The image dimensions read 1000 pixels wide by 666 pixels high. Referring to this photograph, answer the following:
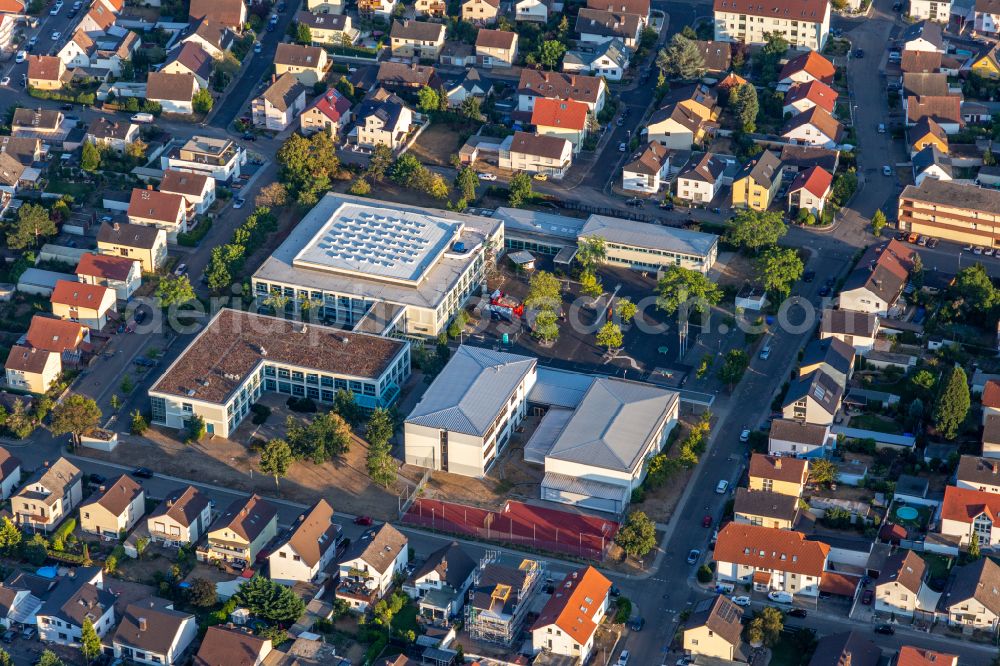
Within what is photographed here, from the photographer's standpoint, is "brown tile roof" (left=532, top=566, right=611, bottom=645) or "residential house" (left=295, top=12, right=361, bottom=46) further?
"residential house" (left=295, top=12, right=361, bottom=46)

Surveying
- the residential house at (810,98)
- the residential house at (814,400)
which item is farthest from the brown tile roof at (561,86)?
the residential house at (814,400)

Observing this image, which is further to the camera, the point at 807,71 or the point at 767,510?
the point at 807,71

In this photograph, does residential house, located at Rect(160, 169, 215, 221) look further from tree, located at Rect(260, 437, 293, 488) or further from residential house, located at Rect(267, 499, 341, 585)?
residential house, located at Rect(267, 499, 341, 585)

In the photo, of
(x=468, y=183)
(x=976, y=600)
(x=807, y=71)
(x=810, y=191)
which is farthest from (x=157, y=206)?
(x=976, y=600)

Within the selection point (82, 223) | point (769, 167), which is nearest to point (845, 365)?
point (769, 167)

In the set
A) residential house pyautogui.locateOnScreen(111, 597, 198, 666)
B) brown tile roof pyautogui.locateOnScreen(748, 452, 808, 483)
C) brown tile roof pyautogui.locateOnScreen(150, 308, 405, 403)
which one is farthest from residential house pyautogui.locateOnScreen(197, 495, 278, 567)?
brown tile roof pyautogui.locateOnScreen(748, 452, 808, 483)

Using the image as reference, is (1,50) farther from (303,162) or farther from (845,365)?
(845,365)

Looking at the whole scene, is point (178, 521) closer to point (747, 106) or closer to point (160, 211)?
point (160, 211)
